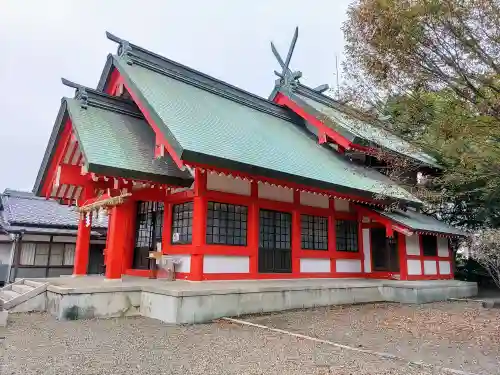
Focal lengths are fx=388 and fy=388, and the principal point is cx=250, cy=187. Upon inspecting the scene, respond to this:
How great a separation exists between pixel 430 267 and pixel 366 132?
6820 millimetres

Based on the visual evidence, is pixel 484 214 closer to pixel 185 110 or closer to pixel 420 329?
pixel 420 329

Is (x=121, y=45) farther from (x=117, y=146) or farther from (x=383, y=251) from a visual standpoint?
(x=383, y=251)

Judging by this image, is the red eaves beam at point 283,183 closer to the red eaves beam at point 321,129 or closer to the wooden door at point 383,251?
the wooden door at point 383,251

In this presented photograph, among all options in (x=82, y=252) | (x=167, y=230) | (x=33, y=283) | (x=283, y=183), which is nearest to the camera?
(x=283, y=183)

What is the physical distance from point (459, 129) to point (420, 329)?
3.74 meters

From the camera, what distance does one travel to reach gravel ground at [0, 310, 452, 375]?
4.38 metres

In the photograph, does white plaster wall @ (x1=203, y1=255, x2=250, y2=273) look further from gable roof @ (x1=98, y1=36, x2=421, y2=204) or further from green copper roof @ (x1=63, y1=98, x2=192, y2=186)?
gable roof @ (x1=98, y1=36, x2=421, y2=204)

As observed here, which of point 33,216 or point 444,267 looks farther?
point 33,216

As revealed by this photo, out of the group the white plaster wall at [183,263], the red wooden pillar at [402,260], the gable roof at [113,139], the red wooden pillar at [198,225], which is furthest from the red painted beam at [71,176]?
the red wooden pillar at [402,260]

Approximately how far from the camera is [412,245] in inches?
462

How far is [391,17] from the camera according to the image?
15.8ft

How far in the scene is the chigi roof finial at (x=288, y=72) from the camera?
48.8 feet

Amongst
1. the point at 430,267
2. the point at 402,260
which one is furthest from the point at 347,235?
the point at 430,267

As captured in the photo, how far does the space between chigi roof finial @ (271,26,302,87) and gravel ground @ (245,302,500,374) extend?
8.89m
